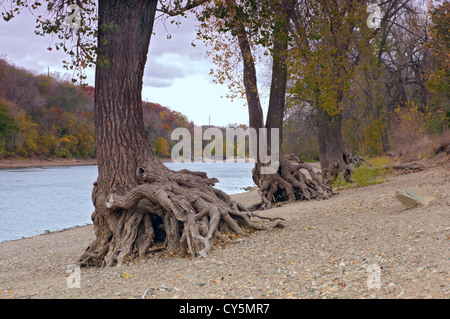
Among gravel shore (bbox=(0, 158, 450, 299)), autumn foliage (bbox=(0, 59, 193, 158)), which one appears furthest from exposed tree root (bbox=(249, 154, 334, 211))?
autumn foliage (bbox=(0, 59, 193, 158))

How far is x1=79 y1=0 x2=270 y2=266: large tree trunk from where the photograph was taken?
269 inches

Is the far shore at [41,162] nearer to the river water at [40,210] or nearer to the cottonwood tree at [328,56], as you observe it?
the river water at [40,210]

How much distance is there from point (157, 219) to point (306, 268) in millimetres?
3307

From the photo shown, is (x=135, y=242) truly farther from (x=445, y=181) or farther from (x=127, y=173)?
(x=445, y=181)

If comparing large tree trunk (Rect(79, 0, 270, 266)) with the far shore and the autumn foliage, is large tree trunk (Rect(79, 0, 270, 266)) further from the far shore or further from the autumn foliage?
the autumn foliage

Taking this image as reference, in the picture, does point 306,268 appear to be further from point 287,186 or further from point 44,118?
point 44,118

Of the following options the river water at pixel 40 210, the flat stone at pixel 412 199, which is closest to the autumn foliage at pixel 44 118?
the river water at pixel 40 210

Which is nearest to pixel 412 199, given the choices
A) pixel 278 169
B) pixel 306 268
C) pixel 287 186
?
pixel 306 268

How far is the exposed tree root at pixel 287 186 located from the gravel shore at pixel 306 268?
15.9 ft

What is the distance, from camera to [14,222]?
685 inches

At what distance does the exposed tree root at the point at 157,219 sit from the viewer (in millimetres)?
6545

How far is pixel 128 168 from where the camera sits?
23.5ft

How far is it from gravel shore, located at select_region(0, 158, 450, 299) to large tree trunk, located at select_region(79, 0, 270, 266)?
2.13 feet

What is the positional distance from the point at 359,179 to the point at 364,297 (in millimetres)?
10629
